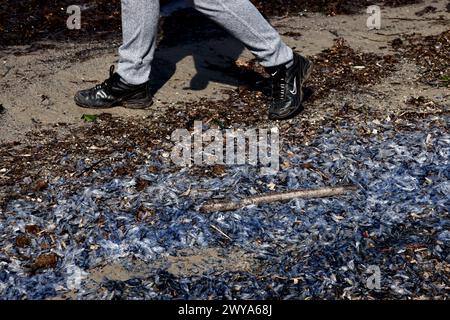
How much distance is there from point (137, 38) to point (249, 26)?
0.72m

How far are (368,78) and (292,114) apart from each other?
94 centimetres

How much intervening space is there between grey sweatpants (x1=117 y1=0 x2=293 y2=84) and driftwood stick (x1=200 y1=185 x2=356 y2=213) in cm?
118

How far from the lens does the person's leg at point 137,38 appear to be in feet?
17.6

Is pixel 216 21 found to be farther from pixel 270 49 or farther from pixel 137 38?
pixel 137 38

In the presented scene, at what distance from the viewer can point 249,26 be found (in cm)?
534

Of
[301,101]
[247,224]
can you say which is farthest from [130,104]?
[247,224]

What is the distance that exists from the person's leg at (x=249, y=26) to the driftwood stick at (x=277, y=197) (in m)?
1.18

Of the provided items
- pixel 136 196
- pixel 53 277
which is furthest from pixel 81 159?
pixel 53 277

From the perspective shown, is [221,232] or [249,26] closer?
[221,232]

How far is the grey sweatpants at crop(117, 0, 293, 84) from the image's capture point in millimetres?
5273

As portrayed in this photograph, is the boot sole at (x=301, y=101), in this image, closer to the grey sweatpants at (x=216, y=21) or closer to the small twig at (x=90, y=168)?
the grey sweatpants at (x=216, y=21)
